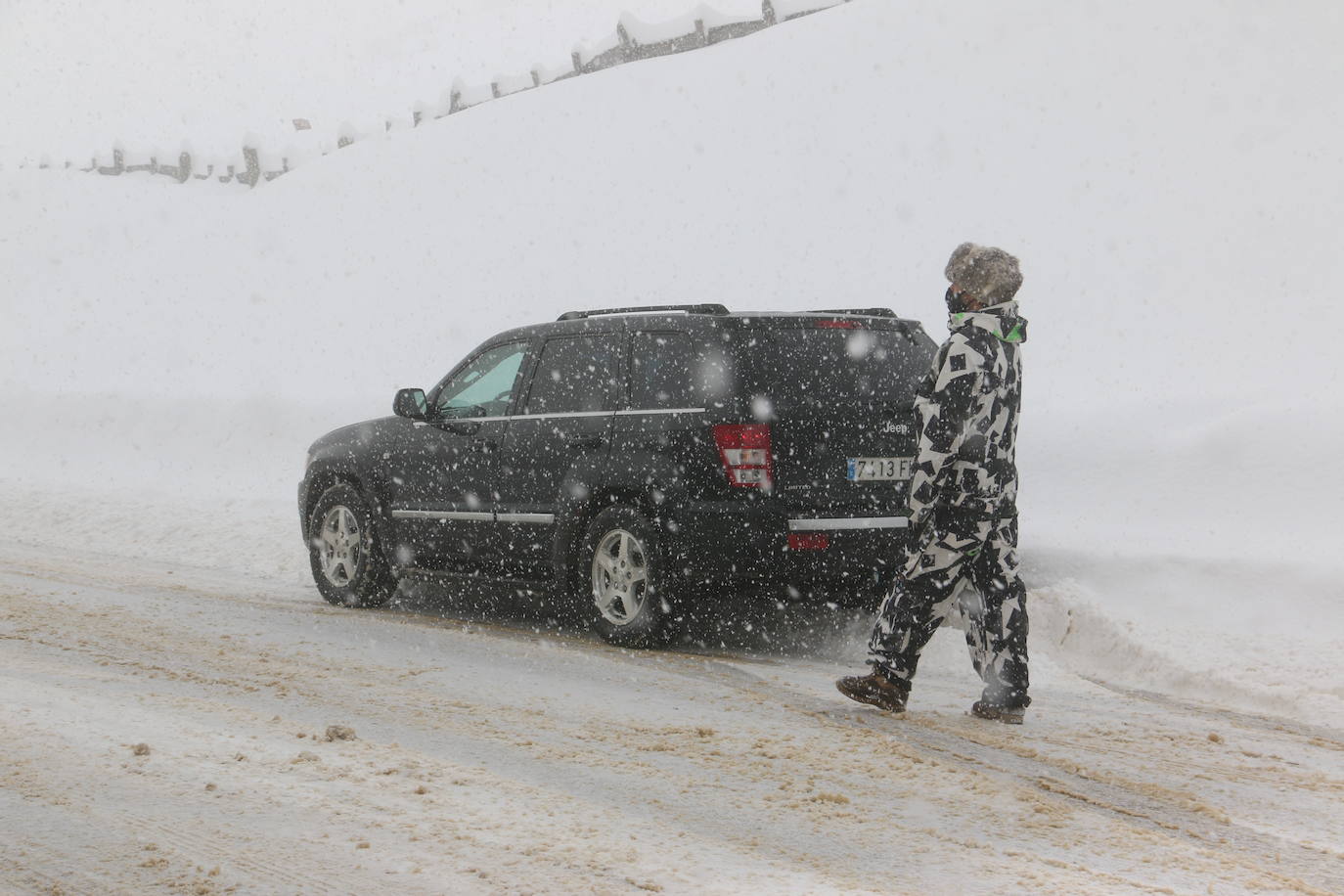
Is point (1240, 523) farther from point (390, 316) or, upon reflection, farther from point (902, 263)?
point (390, 316)

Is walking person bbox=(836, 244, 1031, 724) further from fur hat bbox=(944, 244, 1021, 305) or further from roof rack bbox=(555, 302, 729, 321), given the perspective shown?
roof rack bbox=(555, 302, 729, 321)

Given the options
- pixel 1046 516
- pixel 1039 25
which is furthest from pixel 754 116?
pixel 1046 516

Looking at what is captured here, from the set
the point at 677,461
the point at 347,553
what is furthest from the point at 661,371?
the point at 347,553

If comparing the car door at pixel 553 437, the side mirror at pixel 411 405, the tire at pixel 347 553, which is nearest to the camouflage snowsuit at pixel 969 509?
the car door at pixel 553 437

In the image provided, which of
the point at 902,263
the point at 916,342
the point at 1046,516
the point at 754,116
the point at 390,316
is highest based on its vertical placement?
the point at 754,116

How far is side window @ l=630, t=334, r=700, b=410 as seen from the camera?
Result: 716 cm

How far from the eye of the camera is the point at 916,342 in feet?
24.3

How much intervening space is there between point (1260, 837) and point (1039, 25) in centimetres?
3293

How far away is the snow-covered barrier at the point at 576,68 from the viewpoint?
4962 centimetres

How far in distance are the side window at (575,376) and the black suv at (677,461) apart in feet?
0.04

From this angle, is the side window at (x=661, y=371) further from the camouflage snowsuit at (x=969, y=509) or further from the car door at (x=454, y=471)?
the camouflage snowsuit at (x=969, y=509)

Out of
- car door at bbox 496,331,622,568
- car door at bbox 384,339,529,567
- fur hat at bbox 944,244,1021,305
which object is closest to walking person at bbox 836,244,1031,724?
fur hat at bbox 944,244,1021,305

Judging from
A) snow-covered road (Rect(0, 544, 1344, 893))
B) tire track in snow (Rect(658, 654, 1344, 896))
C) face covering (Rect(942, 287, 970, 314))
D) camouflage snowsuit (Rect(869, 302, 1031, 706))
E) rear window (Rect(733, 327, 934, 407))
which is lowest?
snow-covered road (Rect(0, 544, 1344, 893))

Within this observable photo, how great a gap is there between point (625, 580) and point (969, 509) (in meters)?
2.30
